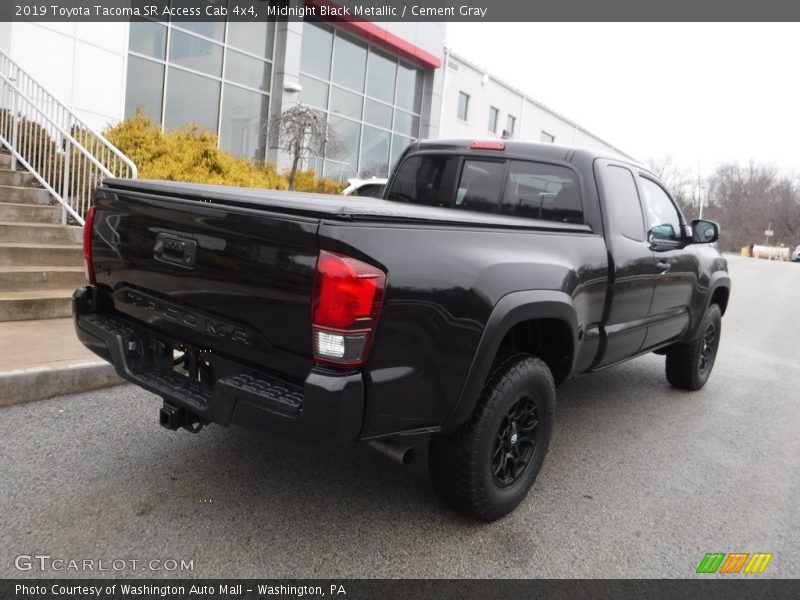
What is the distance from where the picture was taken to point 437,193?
Result: 4520mm

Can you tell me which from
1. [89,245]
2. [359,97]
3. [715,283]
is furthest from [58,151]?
[359,97]

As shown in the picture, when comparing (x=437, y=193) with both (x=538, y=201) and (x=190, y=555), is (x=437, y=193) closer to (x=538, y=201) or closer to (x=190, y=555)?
(x=538, y=201)

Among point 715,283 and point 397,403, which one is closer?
point 397,403

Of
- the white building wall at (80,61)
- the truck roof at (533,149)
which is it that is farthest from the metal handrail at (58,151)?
the truck roof at (533,149)

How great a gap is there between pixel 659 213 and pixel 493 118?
80.8 ft

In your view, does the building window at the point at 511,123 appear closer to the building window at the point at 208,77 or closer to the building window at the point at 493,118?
the building window at the point at 493,118

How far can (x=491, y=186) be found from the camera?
425 cm

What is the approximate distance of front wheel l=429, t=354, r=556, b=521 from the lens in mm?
2812

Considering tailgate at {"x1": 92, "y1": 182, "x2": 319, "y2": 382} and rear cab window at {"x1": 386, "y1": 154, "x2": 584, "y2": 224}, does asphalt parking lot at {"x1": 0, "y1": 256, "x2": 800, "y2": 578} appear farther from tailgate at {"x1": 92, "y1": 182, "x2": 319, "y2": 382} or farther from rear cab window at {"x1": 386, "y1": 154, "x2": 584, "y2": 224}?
rear cab window at {"x1": 386, "y1": 154, "x2": 584, "y2": 224}

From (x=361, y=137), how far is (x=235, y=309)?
1722 centimetres

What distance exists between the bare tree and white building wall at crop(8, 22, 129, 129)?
3.42 meters

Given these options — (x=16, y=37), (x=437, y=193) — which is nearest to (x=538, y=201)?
(x=437, y=193)

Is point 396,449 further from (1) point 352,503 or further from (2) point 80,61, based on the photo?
(2) point 80,61

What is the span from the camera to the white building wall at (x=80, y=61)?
31.1 feet
